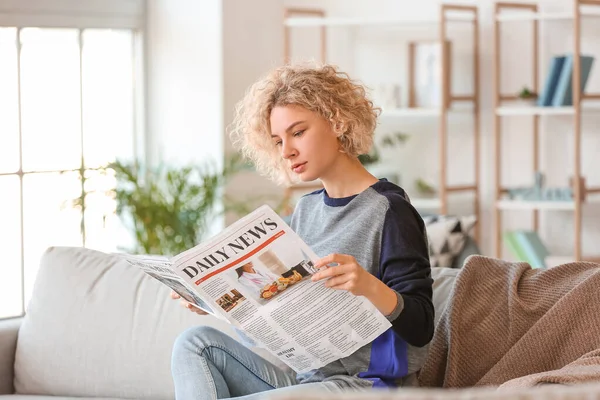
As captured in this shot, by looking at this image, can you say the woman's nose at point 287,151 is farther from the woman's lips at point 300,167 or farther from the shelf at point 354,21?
the shelf at point 354,21

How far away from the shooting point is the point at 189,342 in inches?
88.0

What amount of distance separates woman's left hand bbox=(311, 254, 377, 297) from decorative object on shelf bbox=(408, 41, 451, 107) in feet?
9.48

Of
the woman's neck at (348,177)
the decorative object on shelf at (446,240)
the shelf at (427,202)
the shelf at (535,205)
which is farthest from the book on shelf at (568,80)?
the woman's neck at (348,177)

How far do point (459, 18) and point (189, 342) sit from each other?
2.97m

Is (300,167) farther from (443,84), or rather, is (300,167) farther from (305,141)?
(443,84)

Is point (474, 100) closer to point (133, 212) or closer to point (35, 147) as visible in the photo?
point (133, 212)

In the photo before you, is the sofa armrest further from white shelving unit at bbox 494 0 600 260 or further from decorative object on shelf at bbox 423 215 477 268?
white shelving unit at bbox 494 0 600 260

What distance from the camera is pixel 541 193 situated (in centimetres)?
454

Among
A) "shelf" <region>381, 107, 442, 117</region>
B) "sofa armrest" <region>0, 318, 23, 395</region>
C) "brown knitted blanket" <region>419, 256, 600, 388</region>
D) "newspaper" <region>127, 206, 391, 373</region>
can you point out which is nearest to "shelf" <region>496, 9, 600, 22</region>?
"shelf" <region>381, 107, 442, 117</region>

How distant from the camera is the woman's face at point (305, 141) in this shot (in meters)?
2.16

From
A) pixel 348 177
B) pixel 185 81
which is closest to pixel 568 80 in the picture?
pixel 185 81

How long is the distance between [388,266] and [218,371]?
458 millimetres

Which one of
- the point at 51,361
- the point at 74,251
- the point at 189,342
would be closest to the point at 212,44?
the point at 74,251

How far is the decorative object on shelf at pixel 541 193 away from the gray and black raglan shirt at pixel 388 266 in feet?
8.16
